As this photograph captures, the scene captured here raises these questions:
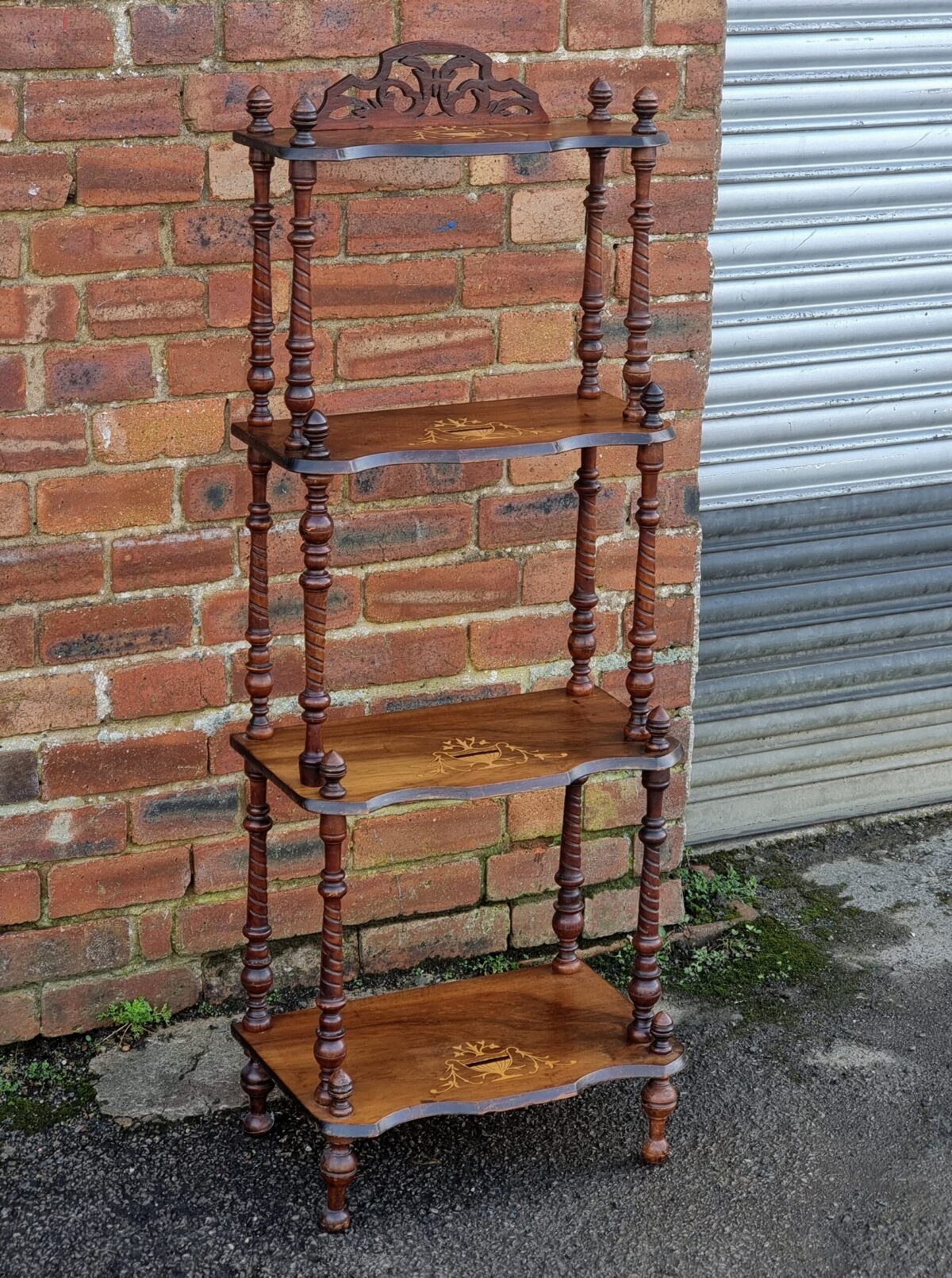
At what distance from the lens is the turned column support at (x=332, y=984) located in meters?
2.59

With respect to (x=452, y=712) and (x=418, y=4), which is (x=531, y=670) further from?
(x=418, y=4)

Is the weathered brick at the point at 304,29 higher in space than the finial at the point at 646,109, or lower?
higher

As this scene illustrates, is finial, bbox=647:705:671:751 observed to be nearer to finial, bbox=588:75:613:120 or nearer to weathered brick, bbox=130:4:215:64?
finial, bbox=588:75:613:120

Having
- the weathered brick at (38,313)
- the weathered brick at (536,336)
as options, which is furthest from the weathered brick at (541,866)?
the weathered brick at (38,313)

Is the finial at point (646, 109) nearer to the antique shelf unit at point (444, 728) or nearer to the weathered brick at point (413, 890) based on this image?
the antique shelf unit at point (444, 728)

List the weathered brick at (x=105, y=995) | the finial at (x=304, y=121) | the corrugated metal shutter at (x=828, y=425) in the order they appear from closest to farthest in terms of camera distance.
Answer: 1. the finial at (x=304, y=121)
2. the weathered brick at (x=105, y=995)
3. the corrugated metal shutter at (x=828, y=425)

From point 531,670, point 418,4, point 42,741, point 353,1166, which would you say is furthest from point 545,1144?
point 418,4

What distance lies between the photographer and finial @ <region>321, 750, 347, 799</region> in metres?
2.54

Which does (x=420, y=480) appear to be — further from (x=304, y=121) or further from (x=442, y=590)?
Answer: (x=304, y=121)

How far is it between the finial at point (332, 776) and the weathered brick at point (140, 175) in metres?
0.98

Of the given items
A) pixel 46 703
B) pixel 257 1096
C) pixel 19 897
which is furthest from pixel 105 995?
pixel 46 703

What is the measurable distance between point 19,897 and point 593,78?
1.76 metres

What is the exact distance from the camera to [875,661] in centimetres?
400

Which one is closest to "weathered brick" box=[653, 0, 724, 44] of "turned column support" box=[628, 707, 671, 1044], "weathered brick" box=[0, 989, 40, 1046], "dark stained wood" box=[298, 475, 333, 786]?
"dark stained wood" box=[298, 475, 333, 786]
